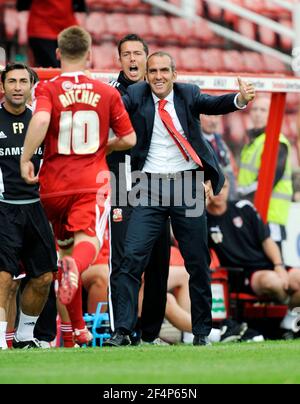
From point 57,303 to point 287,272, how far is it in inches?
104

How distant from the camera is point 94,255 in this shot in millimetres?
8773

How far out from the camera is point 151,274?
10.1 m

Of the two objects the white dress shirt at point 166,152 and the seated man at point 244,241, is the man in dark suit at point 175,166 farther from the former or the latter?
the seated man at point 244,241

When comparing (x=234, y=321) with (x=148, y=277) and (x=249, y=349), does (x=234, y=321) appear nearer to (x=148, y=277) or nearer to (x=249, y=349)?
(x=148, y=277)

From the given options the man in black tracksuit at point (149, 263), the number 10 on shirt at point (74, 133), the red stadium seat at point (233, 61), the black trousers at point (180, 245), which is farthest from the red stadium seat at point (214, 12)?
the number 10 on shirt at point (74, 133)

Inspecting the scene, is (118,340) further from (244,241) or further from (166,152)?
(244,241)

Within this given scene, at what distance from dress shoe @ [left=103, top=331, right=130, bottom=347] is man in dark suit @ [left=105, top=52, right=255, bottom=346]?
0.06 ft

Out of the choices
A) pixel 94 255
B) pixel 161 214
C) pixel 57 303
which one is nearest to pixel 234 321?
pixel 57 303

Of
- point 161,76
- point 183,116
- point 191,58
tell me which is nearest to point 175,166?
point 183,116

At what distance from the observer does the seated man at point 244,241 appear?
12.4m

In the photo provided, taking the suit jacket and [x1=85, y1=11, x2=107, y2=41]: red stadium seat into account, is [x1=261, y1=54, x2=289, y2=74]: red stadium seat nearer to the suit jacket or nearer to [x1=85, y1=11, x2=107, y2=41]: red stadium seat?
[x1=85, y1=11, x2=107, y2=41]: red stadium seat

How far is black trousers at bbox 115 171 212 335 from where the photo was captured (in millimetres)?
9391

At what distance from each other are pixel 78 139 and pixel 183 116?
94 cm

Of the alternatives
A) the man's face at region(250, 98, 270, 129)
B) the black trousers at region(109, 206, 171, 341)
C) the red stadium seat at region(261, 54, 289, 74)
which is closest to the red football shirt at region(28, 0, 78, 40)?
the man's face at region(250, 98, 270, 129)
